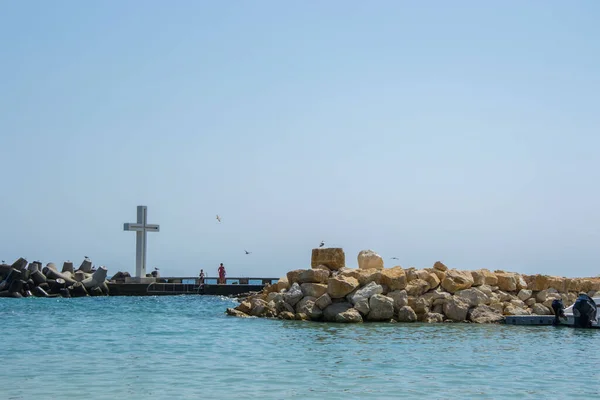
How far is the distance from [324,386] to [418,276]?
10.9 metres

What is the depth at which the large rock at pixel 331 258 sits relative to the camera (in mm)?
22562

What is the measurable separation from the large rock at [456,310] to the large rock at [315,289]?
3.53 m

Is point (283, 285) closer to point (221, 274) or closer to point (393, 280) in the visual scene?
point (393, 280)

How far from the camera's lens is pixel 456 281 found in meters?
22.1

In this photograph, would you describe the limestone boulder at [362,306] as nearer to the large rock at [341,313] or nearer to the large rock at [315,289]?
the large rock at [341,313]

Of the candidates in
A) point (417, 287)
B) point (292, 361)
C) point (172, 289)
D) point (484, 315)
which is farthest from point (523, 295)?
point (172, 289)

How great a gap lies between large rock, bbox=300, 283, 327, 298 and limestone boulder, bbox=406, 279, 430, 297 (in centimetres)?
243

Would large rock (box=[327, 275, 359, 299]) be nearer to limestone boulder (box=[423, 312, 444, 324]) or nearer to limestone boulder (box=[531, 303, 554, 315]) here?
limestone boulder (box=[423, 312, 444, 324])

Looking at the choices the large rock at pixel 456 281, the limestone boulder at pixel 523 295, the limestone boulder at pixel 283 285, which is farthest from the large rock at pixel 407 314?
the limestone boulder at pixel 283 285

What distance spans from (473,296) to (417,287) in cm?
177

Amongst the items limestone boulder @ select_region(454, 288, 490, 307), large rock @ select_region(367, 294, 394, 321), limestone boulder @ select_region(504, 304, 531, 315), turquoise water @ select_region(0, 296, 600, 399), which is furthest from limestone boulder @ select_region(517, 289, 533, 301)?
large rock @ select_region(367, 294, 394, 321)

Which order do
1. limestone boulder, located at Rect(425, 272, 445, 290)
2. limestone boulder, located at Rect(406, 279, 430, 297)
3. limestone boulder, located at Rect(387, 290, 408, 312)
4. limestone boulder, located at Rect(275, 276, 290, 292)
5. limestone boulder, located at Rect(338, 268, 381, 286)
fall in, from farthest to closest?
limestone boulder, located at Rect(275, 276, 290, 292), limestone boulder, located at Rect(425, 272, 445, 290), limestone boulder, located at Rect(406, 279, 430, 297), limestone boulder, located at Rect(338, 268, 381, 286), limestone boulder, located at Rect(387, 290, 408, 312)

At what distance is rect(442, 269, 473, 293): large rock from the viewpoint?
21.8m

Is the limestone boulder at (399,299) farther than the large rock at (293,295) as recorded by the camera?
No
